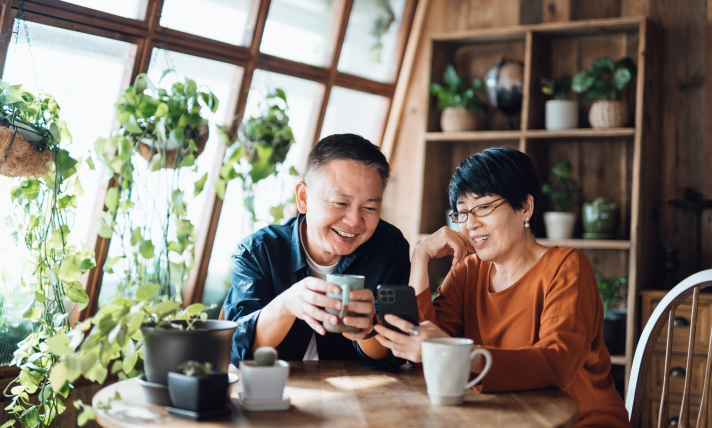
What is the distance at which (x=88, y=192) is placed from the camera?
9.08ft

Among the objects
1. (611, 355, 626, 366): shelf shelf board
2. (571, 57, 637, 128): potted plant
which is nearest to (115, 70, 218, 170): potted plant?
(571, 57, 637, 128): potted plant

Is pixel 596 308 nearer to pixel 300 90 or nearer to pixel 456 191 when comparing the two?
pixel 456 191

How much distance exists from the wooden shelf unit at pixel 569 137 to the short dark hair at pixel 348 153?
174 cm

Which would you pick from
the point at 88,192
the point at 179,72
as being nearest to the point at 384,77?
the point at 179,72

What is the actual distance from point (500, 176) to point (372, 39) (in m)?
2.40

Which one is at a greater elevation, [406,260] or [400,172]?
[400,172]

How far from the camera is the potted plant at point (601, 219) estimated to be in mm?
3086

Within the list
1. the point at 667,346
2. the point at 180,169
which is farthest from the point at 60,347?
the point at 180,169

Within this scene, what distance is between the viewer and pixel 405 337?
48.2 inches

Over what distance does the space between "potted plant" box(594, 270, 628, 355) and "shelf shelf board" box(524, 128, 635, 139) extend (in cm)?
73

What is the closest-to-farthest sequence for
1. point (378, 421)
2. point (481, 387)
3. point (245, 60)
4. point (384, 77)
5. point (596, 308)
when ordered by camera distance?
point (378, 421)
point (481, 387)
point (596, 308)
point (245, 60)
point (384, 77)

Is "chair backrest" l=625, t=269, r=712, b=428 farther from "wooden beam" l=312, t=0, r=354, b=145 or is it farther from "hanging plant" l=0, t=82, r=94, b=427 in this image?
"wooden beam" l=312, t=0, r=354, b=145

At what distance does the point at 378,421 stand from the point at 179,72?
235 cm

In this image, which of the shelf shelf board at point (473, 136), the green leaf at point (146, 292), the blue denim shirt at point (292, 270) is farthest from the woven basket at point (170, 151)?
the shelf shelf board at point (473, 136)
